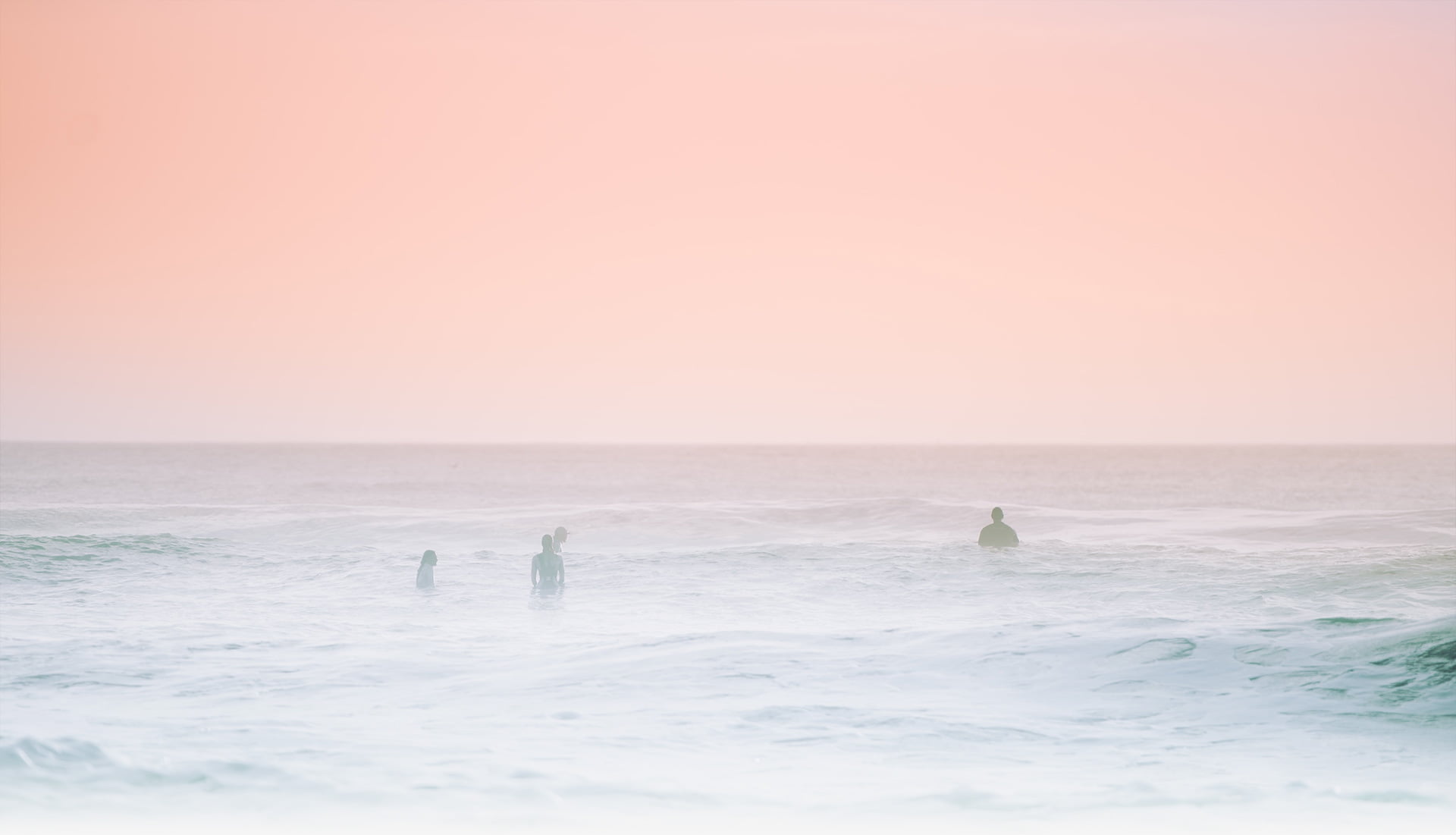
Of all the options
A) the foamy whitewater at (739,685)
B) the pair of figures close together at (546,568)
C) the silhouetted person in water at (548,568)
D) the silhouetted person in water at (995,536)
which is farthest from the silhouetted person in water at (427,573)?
the silhouetted person in water at (995,536)

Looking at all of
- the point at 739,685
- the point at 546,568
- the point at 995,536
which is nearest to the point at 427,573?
the point at 546,568

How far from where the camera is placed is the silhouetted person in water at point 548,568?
19484 millimetres

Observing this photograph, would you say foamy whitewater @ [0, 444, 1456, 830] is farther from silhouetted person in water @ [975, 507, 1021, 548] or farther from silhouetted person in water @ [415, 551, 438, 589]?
silhouetted person in water @ [415, 551, 438, 589]

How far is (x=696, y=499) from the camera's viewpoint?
210 feet

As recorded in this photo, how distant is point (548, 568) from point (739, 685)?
872cm

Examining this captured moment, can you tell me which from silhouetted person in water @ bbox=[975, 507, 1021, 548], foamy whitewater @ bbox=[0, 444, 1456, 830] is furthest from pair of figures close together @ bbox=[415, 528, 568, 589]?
silhouetted person in water @ bbox=[975, 507, 1021, 548]

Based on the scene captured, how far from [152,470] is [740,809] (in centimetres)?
9742

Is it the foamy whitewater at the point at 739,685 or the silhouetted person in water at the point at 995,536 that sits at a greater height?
the silhouetted person in water at the point at 995,536

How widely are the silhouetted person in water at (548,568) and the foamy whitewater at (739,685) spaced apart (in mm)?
819

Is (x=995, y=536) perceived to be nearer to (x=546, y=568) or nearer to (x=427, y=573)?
(x=546, y=568)

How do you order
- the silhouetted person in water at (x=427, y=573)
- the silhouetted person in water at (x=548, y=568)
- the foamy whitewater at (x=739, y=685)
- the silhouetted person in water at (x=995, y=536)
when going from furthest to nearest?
the silhouetted person in water at (x=995, y=536) → the silhouetted person in water at (x=427, y=573) → the silhouetted person in water at (x=548, y=568) → the foamy whitewater at (x=739, y=685)

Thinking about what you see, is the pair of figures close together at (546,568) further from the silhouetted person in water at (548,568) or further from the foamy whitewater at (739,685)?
the foamy whitewater at (739,685)

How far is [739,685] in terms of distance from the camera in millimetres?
11516

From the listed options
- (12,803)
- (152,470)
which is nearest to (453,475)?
(152,470)
